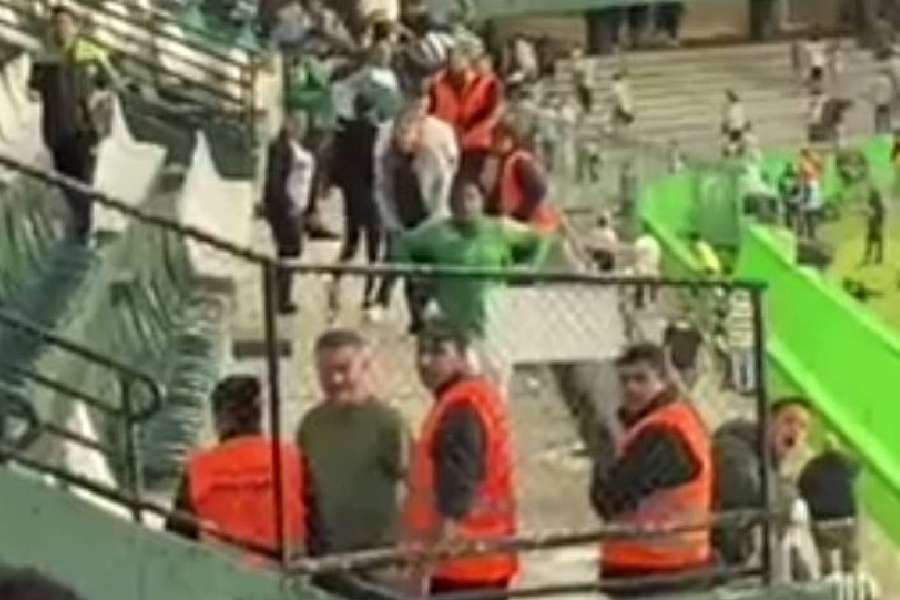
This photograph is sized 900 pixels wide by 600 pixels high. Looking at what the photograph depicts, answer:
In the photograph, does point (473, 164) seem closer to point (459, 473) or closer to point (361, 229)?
point (361, 229)

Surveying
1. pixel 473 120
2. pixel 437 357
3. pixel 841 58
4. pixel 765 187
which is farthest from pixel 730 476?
pixel 841 58

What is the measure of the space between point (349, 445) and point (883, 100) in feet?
102

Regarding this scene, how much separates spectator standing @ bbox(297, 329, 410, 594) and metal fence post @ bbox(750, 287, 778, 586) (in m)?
1.49

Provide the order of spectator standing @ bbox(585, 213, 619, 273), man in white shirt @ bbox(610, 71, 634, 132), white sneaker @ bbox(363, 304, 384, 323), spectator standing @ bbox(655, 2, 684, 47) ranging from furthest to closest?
1. spectator standing @ bbox(655, 2, 684, 47)
2. man in white shirt @ bbox(610, 71, 634, 132)
3. spectator standing @ bbox(585, 213, 619, 273)
4. white sneaker @ bbox(363, 304, 384, 323)

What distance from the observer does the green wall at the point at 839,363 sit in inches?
700

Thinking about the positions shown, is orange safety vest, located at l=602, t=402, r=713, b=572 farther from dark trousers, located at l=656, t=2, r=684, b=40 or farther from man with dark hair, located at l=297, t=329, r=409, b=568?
dark trousers, located at l=656, t=2, r=684, b=40

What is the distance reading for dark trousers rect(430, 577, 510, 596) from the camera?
952 centimetres

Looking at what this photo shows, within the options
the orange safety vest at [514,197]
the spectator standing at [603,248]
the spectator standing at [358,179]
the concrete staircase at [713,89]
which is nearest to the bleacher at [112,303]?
the spectator standing at [358,179]

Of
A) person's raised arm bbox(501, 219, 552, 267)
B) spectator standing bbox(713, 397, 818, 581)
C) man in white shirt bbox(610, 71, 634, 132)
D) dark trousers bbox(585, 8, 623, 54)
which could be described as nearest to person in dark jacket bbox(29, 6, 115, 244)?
person's raised arm bbox(501, 219, 552, 267)

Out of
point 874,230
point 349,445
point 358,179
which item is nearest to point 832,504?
point 349,445

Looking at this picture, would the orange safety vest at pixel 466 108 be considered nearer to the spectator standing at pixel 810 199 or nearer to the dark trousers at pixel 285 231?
the dark trousers at pixel 285 231

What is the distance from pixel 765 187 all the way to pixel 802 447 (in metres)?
16.7

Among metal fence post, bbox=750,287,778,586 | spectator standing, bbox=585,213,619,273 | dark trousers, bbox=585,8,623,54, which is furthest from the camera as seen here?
dark trousers, bbox=585,8,623,54

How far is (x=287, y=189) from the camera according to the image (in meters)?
17.1
